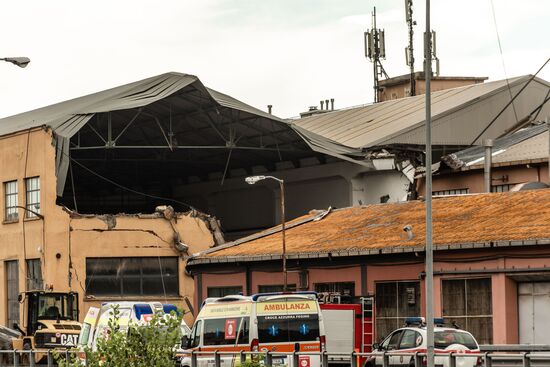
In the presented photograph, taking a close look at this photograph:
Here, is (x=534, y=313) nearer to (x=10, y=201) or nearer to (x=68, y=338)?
(x=68, y=338)

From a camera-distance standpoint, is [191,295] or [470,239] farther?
[191,295]

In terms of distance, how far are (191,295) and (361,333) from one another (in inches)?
854

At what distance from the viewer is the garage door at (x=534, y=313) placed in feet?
129

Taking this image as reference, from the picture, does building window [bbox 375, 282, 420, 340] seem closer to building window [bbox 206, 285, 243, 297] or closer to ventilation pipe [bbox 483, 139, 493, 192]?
building window [bbox 206, 285, 243, 297]

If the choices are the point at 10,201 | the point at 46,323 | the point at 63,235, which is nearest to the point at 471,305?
the point at 46,323

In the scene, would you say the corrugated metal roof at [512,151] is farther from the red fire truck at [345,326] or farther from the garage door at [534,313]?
the red fire truck at [345,326]

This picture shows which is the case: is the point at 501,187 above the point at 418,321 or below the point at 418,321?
above

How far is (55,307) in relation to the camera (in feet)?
172

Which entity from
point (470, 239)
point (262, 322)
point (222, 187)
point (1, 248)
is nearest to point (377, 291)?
point (470, 239)

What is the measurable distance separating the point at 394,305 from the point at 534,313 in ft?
18.7

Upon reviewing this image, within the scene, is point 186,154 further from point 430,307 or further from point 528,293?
point 430,307

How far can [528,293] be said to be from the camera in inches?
1569

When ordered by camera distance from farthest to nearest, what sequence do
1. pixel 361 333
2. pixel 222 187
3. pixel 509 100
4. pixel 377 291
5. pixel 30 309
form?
pixel 222 187, pixel 509 100, pixel 30 309, pixel 377 291, pixel 361 333

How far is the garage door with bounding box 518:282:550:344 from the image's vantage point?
39.4 metres
